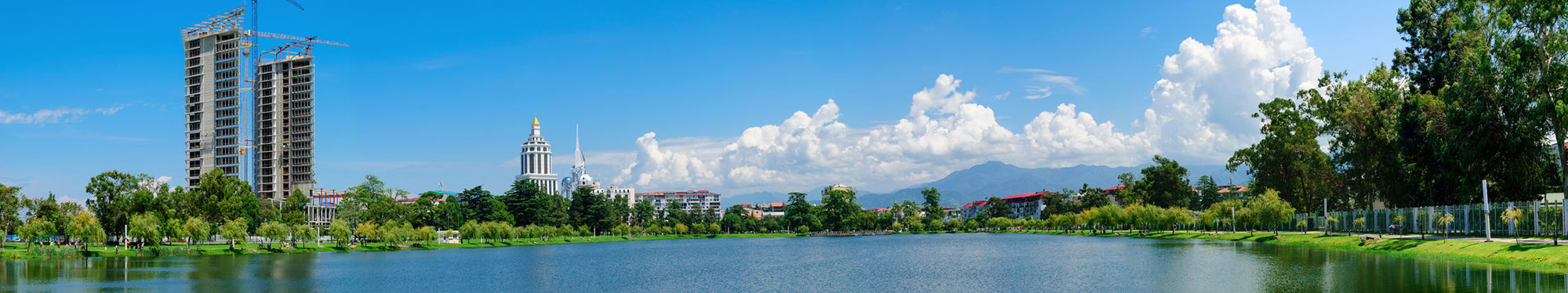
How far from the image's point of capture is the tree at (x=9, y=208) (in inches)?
2749

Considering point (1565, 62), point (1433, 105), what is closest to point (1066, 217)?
point (1433, 105)

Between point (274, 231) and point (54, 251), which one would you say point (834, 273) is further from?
point (54, 251)

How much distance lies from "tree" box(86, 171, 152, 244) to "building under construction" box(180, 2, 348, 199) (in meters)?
65.6

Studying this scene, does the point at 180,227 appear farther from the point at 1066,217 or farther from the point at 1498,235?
the point at 1066,217

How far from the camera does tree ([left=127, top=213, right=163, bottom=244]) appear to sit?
2721 inches

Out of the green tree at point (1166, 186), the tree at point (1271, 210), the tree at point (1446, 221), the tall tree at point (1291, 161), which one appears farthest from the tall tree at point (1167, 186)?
the tree at point (1446, 221)

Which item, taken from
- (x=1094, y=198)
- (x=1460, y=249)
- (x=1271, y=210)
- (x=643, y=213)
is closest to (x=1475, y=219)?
(x=1460, y=249)

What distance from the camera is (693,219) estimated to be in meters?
184

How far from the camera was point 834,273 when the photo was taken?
4925 centimetres

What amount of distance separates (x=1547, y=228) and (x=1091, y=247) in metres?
31.3

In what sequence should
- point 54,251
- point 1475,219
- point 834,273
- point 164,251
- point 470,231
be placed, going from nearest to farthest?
point 834,273 → point 1475,219 → point 54,251 → point 164,251 → point 470,231

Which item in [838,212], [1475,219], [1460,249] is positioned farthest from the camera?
[838,212]

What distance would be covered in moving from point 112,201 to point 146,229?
11799mm

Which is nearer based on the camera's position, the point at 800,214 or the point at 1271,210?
the point at 1271,210
